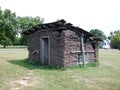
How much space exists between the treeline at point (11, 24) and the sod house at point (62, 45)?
3873 centimetres

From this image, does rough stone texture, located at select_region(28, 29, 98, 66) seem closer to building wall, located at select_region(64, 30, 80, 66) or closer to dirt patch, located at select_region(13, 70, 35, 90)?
building wall, located at select_region(64, 30, 80, 66)

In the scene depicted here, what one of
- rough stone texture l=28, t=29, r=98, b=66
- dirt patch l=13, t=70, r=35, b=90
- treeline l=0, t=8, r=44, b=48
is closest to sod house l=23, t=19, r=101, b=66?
rough stone texture l=28, t=29, r=98, b=66

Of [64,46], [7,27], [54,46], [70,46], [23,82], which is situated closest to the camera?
[23,82]

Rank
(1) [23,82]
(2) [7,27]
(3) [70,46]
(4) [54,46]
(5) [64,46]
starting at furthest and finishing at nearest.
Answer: (2) [7,27] < (4) [54,46] < (3) [70,46] < (5) [64,46] < (1) [23,82]

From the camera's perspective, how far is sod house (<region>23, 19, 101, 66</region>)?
15141 millimetres

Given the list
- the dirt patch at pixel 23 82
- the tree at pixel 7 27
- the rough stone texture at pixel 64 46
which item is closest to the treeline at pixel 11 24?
the tree at pixel 7 27

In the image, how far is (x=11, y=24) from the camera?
58.2 m

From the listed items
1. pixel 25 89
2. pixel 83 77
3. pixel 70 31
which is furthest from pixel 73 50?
pixel 25 89

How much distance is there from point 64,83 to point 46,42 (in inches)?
292

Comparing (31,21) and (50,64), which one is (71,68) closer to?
(50,64)

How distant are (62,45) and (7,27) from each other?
44.5 m

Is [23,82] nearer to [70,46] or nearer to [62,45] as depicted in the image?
[62,45]

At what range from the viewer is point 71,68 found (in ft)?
49.1

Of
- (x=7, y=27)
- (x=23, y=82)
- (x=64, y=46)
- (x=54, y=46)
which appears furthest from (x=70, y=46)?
→ (x=7, y=27)
